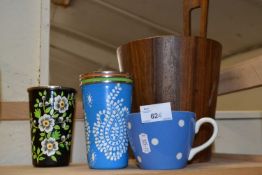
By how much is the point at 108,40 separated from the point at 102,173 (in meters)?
1.59

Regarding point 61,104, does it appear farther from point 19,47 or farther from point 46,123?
point 19,47

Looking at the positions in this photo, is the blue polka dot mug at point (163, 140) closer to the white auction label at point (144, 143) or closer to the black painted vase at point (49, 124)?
the white auction label at point (144, 143)

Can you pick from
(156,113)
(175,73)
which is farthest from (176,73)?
(156,113)

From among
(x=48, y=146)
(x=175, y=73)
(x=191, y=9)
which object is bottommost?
(x=48, y=146)

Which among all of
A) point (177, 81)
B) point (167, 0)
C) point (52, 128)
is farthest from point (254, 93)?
point (52, 128)

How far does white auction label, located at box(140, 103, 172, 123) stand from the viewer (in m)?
0.52

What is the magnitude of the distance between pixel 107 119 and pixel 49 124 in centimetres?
10

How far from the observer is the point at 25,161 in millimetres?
712

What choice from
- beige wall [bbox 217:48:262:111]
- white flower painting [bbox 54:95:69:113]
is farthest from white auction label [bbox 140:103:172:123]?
beige wall [bbox 217:48:262:111]

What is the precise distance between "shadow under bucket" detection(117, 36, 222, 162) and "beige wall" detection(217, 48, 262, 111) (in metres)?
0.86

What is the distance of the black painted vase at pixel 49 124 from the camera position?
0.59 m

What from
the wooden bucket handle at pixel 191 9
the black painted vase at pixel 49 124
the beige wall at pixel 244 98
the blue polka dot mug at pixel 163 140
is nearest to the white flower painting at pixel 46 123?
the black painted vase at pixel 49 124

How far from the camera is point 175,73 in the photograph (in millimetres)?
608

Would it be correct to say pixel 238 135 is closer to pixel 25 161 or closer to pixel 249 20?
pixel 25 161
